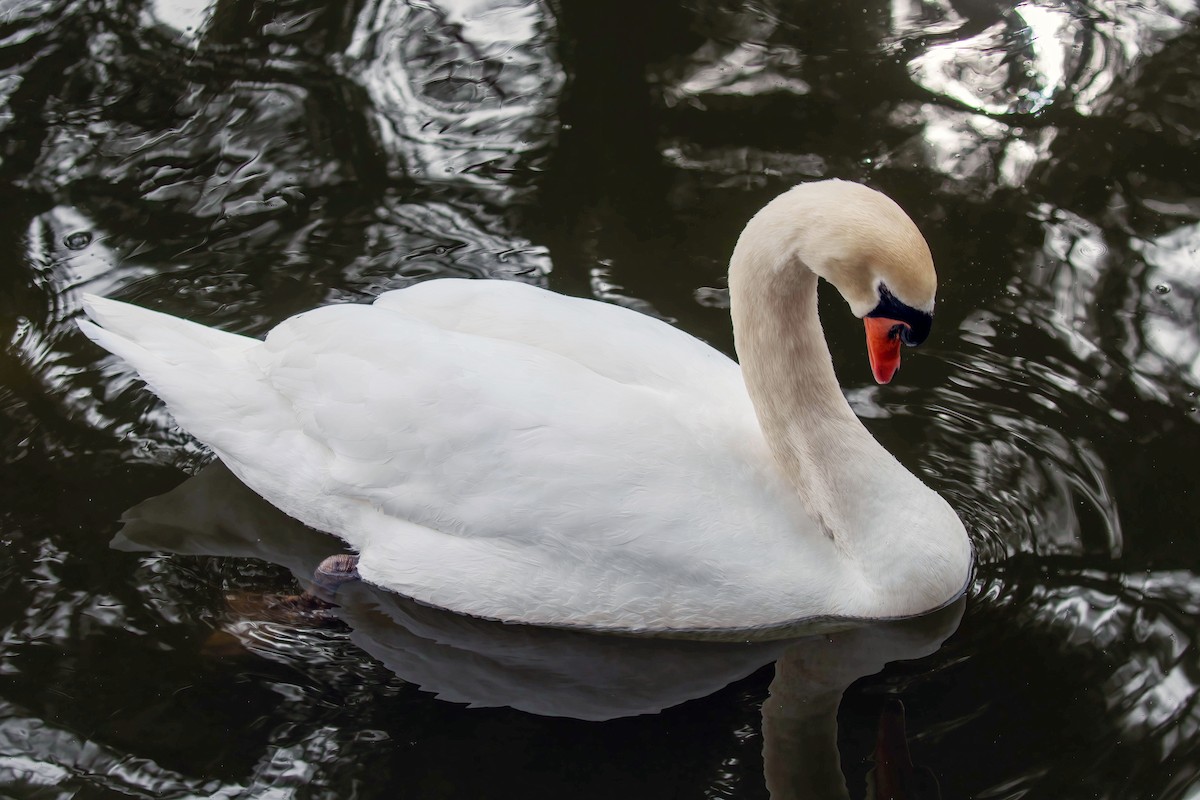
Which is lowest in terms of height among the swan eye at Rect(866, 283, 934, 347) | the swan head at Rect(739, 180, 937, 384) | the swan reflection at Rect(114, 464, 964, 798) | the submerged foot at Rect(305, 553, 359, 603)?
the swan reflection at Rect(114, 464, 964, 798)

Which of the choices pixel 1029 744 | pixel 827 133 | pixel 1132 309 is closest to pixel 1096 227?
pixel 1132 309

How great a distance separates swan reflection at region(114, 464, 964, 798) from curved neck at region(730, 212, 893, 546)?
444 millimetres

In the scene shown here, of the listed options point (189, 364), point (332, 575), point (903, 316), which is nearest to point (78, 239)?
point (189, 364)

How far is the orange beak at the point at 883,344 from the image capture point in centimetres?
443

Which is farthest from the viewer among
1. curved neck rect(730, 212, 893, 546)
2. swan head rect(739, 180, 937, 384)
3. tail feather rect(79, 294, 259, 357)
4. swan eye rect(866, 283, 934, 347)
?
tail feather rect(79, 294, 259, 357)

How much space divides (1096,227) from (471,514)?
3.53 m

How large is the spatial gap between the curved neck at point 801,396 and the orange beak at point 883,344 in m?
0.19

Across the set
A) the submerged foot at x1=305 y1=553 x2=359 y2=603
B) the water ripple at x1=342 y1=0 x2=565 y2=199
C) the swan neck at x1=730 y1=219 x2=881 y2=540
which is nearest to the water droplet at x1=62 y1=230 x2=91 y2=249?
the water ripple at x1=342 y1=0 x2=565 y2=199

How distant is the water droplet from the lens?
680 cm

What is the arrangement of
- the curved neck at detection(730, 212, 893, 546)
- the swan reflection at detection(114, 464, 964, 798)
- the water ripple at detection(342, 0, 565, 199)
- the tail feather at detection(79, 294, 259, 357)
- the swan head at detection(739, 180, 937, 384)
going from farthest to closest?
the water ripple at detection(342, 0, 565, 199) → the tail feather at detection(79, 294, 259, 357) → the swan reflection at detection(114, 464, 964, 798) → the curved neck at detection(730, 212, 893, 546) → the swan head at detection(739, 180, 937, 384)

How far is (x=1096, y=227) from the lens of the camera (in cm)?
655

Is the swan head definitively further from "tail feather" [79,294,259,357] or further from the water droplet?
the water droplet

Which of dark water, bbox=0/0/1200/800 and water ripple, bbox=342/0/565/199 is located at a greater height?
water ripple, bbox=342/0/565/199

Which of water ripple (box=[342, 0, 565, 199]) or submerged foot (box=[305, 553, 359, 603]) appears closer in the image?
submerged foot (box=[305, 553, 359, 603])
